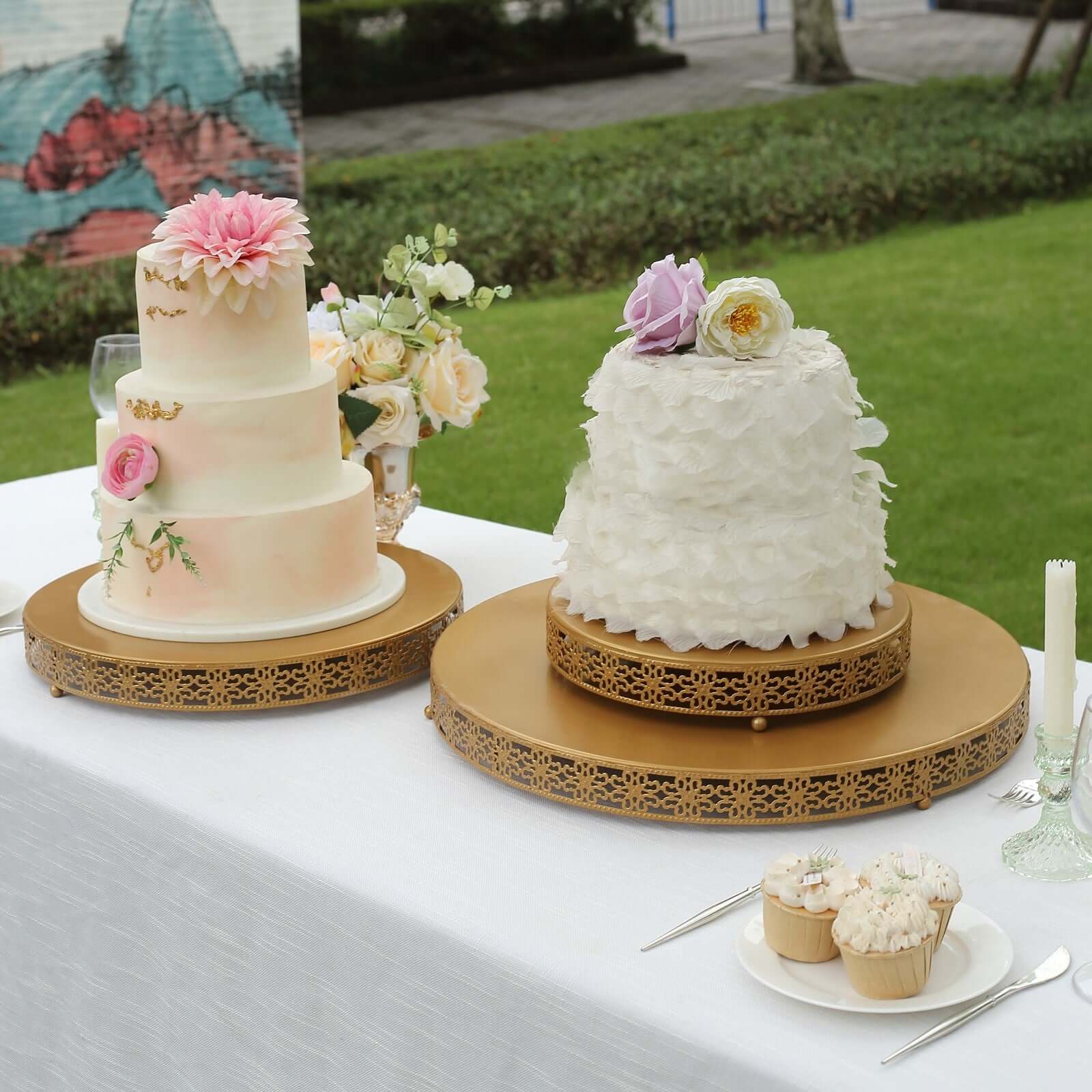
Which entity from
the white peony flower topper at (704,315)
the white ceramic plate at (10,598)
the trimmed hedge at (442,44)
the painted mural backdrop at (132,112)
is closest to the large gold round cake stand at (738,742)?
the white peony flower topper at (704,315)

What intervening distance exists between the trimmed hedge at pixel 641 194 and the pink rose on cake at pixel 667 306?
6971 millimetres

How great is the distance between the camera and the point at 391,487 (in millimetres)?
2586

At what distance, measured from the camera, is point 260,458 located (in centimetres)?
214

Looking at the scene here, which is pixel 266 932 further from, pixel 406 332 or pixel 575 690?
pixel 406 332

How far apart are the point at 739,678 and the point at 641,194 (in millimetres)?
8850

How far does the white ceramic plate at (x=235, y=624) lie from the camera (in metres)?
2.14

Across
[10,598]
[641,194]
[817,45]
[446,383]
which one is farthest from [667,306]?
[817,45]

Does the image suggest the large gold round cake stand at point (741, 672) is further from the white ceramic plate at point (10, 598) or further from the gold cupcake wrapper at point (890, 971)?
the white ceramic plate at point (10, 598)

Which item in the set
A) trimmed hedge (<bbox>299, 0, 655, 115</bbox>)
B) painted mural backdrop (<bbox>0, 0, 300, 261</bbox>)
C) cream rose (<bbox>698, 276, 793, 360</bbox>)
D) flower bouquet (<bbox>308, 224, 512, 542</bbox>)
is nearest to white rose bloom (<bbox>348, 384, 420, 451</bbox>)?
flower bouquet (<bbox>308, 224, 512, 542</bbox>)

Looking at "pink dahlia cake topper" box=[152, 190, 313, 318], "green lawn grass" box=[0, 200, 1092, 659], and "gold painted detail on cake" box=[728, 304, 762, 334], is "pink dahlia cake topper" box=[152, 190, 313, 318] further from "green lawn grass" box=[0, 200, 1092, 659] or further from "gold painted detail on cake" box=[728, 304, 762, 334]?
"green lawn grass" box=[0, 200, 1092, 659]

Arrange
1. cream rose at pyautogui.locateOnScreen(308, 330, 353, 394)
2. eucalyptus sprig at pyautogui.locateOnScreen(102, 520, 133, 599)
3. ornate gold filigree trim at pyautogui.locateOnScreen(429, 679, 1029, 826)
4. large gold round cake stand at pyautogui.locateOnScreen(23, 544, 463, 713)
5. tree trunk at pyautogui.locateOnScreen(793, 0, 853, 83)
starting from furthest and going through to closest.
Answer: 1. tree trunk at pyautogui.locateOnScreen(793, 0, 853, 83)
2. cream rose at pyautogui.locateOnScreen(308, 330, 353, 394)
3. eucalyptus sprig at pyautogui.locateOnScreen(102, 520, 133, 599)
4. large gold round cake stand at pyautogui.locateOnScreen(23, 544, 463, 713)
5. ornate gold filigree trim at pyautogui.locateOnScreen(429, 679, 1029, 826)

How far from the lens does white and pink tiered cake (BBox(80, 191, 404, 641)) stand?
2.11 m

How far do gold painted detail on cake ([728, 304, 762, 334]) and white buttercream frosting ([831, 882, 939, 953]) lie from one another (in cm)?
70

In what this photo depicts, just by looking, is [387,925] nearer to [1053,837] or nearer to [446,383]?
[1053,837]
